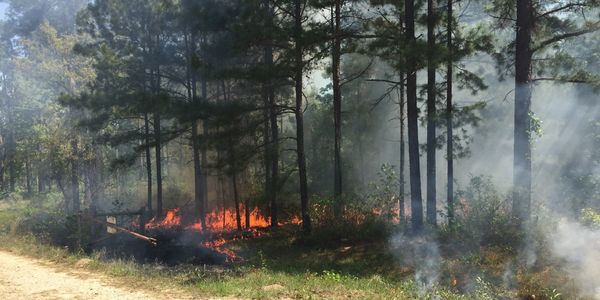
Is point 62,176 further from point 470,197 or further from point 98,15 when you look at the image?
point 470,197

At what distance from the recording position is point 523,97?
481 inches

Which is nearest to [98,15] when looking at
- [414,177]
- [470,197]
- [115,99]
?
[115,99]

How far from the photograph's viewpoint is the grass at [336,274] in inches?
343

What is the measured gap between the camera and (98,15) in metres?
21.4

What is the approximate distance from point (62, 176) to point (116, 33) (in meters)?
9.79

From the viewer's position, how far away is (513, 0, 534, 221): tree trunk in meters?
12.2

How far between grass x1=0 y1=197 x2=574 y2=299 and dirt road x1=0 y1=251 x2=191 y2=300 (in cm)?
48

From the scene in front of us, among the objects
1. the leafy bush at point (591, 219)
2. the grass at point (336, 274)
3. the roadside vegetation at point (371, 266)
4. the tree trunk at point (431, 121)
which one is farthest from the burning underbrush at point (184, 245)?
the leafy bush at point (591, 219)

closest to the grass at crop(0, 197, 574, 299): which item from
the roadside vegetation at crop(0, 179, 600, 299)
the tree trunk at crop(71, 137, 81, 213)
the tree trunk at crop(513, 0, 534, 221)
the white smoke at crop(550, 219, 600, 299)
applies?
the roadside vegetation at crop(0, 179, 600, 299)

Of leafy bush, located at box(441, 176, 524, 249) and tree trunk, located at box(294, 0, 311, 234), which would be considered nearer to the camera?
leafy bush, located at box(441, 176, 524, 249)

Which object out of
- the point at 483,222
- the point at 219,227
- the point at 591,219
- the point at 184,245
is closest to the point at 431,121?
the point at 483,222

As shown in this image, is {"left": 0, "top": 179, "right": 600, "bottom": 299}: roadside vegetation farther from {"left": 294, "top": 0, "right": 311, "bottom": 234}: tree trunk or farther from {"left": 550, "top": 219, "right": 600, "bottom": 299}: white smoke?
{"left": 294, "top": 0, "right": 311, "bottom": 234}: tree trunk

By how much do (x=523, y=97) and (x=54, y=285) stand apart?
12.7 m

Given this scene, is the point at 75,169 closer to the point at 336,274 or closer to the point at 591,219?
the point at 336,274
